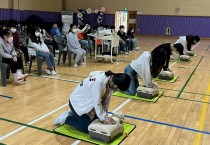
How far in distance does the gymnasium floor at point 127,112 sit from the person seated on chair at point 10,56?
24cm

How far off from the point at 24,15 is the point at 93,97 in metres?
16.6

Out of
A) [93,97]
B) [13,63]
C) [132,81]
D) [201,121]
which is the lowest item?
[201,121]

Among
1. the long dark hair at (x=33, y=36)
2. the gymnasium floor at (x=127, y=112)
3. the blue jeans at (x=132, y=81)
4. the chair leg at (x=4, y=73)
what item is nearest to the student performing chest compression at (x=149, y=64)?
the blue jeans at (x=132, y=81)

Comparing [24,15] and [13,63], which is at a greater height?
[24,15]

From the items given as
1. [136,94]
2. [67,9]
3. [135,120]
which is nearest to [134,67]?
[136,94]

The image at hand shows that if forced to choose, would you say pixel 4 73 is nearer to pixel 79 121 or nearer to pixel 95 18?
pixel 79 121

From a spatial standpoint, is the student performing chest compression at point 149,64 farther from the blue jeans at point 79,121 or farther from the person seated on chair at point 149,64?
the blue jeans at point 79,121

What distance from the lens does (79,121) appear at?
130 inches

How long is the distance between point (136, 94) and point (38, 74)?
105 inches

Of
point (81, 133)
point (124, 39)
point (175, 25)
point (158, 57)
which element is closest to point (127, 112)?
point (81, 133)

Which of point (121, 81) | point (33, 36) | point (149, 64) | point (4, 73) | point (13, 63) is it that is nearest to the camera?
point (121, 81)

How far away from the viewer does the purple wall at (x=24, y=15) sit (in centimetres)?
1634

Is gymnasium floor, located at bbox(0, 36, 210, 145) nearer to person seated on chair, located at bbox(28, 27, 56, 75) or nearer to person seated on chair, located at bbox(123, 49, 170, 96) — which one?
person seated on chair, located at bbox(28, 27, 56, 75)

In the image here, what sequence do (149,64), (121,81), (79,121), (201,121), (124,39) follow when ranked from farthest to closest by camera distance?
(124,39) < (149,64) < (201,121) < (79,121) < (121,81)
